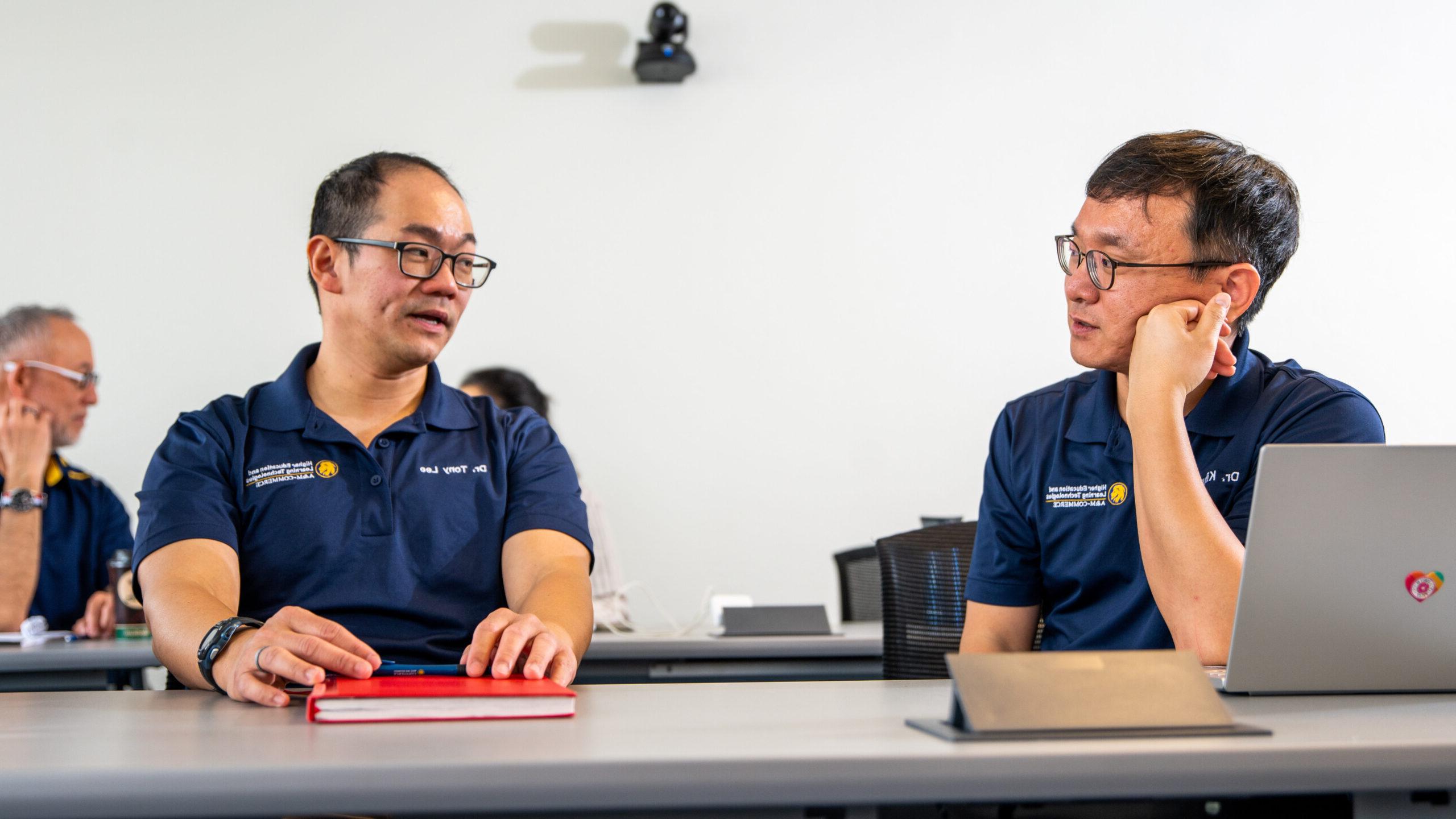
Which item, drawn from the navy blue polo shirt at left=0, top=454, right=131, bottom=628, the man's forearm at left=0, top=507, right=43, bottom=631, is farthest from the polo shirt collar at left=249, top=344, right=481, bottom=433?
the navy blue polo shirt at left=0, top=454, right=131, bottom=628

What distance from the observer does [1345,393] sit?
1657 millimetres

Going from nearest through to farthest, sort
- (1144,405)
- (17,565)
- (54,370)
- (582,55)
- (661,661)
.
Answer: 1. (1144,405)
2. (661,661)
3. (17,565)
4. (54,370)
5. (582,55)

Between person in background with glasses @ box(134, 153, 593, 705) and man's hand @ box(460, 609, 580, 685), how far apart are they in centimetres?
20

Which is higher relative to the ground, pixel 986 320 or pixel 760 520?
pixel 986 320

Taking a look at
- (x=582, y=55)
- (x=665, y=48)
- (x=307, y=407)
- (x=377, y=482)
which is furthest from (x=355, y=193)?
(x=582, y=55)

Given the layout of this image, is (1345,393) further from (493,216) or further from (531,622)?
(493,216)

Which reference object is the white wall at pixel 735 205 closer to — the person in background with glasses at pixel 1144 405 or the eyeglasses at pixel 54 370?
the eyeglasses at pixel 54 370

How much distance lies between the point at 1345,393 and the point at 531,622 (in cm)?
117

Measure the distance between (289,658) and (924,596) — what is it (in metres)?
1.19

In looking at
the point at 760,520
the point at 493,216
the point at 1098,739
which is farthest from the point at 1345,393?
the point at 493,216

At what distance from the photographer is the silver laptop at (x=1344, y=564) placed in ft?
3.58

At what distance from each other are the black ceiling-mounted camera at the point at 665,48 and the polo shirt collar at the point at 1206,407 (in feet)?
9.41

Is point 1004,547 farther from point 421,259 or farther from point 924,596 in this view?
point 421,259

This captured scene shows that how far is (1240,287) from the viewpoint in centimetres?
173
